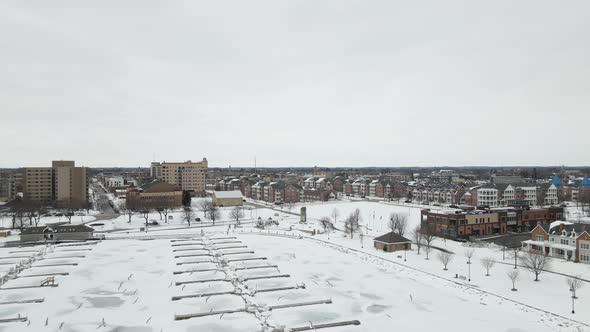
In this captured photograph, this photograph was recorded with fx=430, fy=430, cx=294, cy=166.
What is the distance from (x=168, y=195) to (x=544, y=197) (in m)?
73.1

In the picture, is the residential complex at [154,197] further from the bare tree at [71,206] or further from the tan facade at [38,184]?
the tan facade at [38,184]

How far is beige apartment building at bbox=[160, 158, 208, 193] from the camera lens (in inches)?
4291

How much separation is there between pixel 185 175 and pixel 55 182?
29.7 m

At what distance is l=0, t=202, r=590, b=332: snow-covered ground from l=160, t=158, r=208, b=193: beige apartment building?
6434 cm

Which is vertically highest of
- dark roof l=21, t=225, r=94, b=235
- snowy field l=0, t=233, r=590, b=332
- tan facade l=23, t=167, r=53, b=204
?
tan facade l=23, t=167, r=53, b=204

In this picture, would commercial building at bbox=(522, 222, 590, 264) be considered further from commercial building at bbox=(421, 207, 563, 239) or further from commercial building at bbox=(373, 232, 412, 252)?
commercial building at bbox=(373, 232, 412, 252)

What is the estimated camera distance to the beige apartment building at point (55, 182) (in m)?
86.4

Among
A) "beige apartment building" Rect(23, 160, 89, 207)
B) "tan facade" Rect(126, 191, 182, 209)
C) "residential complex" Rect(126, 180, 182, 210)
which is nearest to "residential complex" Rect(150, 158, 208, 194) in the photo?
"residential complex" Rect(126, 180, 182, 210)

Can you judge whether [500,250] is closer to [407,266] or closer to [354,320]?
[407,266]

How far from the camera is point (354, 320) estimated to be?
77.1 ft

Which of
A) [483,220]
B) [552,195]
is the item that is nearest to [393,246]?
[483,220]

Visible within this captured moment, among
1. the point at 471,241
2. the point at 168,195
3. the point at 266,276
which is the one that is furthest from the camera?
the point at 168,195

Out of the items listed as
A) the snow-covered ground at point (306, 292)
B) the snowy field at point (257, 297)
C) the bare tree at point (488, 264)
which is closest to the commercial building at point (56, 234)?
the snow-covered ground at point (306, 292)

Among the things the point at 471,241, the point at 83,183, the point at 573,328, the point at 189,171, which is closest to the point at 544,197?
the point at 471,241
